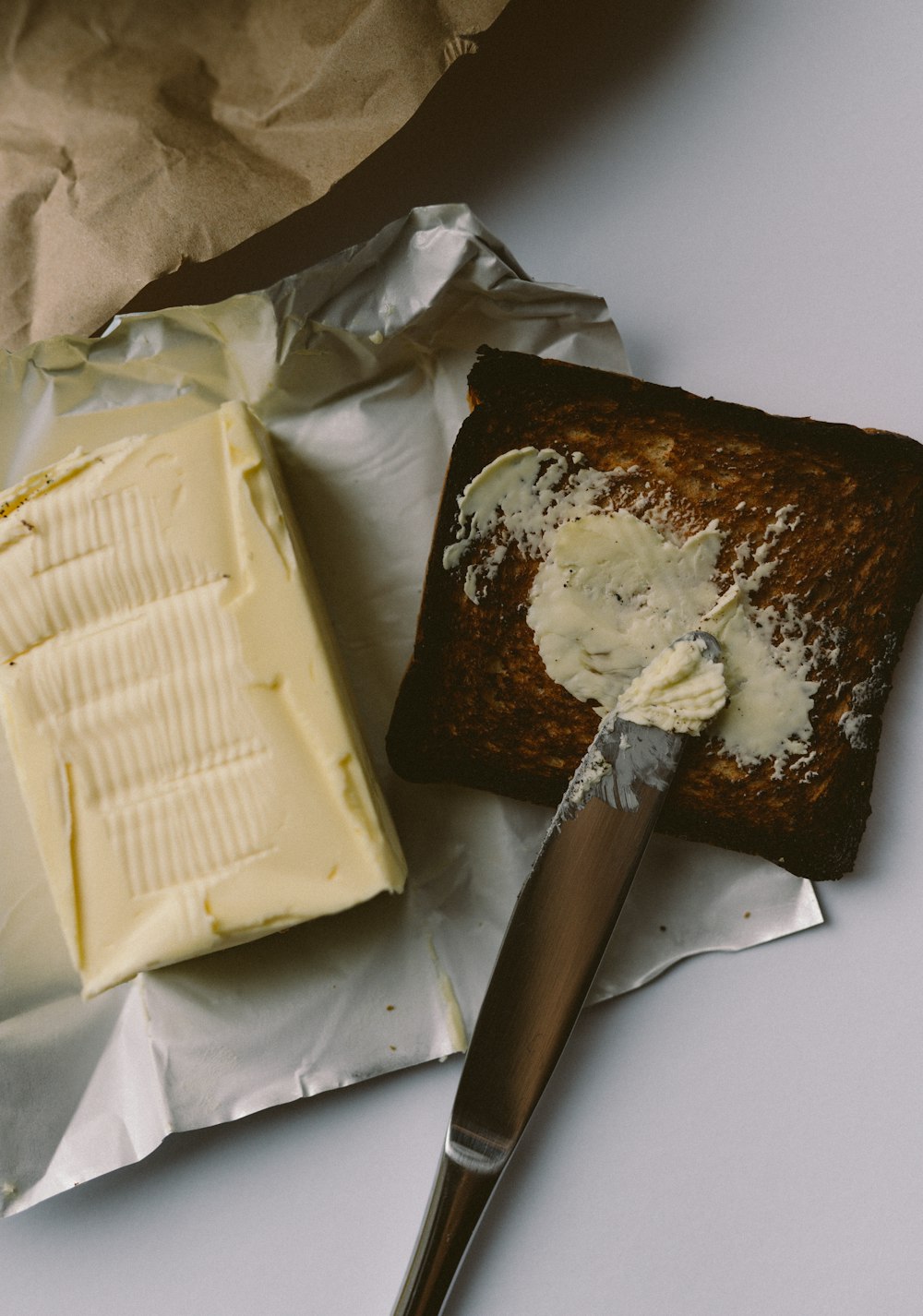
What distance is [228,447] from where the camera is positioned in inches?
62.2

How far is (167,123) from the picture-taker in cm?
163

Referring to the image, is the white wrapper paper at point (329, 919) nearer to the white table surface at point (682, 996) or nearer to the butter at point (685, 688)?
the white table surface at point (682, 996)

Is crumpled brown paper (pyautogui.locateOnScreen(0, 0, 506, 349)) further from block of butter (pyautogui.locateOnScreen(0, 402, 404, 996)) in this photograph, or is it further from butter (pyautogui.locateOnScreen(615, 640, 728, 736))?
butter (pyautogui.locateOnScreen(615, 640, 728, 736))

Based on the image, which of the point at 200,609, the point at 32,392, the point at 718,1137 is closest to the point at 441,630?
the point at 200,609

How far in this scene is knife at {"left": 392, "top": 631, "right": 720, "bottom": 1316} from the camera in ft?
5.15

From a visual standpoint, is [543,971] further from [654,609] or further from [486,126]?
[486,126]

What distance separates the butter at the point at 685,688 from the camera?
152 cm

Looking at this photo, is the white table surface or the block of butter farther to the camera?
the white table surface

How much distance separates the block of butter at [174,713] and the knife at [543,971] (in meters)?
0.27

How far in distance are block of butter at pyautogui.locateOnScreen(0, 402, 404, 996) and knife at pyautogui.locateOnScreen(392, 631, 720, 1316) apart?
0.88 ft

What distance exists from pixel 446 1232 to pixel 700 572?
1172mm

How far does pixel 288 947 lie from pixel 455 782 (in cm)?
42

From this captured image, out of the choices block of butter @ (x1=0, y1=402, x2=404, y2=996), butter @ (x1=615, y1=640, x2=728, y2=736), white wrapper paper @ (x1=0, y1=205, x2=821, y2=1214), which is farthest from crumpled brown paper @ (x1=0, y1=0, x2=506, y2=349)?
butter @ (x1=615, y1=640, x2=728, y2=736)

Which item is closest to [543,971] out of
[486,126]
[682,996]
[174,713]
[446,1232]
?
[682,996]
